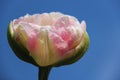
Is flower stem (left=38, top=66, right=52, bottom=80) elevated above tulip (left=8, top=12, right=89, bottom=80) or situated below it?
below

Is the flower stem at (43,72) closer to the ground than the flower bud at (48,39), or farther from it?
closer to the ground

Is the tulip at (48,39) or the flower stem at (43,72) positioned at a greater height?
the tulip at (48,39)

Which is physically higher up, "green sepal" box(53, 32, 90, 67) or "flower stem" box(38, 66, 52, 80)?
"green sepal" box(53, 32, 90, 67)

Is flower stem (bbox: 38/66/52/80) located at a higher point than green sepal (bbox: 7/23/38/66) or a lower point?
lower
